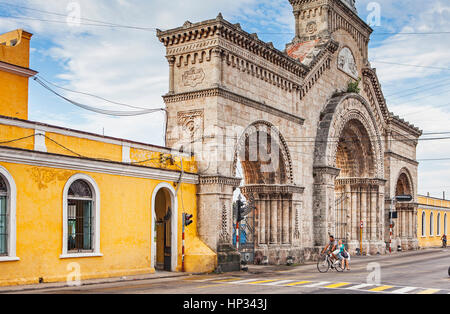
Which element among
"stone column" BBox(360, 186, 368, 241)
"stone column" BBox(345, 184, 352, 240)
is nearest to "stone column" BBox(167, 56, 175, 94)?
"stone column" BBox(345, 184, 352, 240)

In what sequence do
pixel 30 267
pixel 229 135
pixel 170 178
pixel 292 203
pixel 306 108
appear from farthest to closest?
1. pixel 306 108
2. pixel 292 203
3. pixel 229 135
4. pixel 170 178
5. pixel 30 267

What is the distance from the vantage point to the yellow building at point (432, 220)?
51094mm

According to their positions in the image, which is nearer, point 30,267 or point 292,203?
point 30,267

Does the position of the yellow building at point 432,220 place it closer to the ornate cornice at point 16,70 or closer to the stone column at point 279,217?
the stone column at point 279,217

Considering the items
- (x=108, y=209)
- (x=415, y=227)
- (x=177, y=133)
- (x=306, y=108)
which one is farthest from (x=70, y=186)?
(x=415, y=227)

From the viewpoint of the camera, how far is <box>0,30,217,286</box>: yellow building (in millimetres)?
16062

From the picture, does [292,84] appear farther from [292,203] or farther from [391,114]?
[391,114]

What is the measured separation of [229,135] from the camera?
23.6 meters

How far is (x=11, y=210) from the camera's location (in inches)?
623

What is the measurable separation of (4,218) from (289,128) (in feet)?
51.9

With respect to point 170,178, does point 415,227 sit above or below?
below

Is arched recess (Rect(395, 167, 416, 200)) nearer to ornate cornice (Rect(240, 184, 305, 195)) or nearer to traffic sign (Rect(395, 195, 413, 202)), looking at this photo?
traffic sign (Rect(395, 195, 413, 202))

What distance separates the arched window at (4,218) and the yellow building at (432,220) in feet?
136

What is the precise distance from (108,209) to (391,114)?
2785 centimetres
